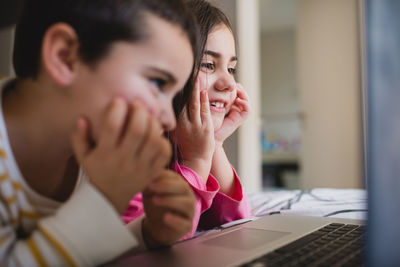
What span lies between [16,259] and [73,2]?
1.05 ft

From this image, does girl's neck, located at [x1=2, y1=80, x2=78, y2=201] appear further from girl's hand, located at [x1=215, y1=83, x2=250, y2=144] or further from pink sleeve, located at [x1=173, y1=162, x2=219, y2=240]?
girl's hand, located at [x1=215, y1=83, x2=250, y2=144]

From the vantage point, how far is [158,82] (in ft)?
1.45

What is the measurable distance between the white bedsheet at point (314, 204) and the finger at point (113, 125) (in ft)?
1.97

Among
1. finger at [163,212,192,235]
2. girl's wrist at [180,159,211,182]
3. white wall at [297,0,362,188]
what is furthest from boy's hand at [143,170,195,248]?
white wall at [297,0,362,188]

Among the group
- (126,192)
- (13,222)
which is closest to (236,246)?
(126,192)

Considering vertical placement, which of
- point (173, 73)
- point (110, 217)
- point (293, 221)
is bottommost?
point (293, 221)

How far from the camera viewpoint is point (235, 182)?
89 cm

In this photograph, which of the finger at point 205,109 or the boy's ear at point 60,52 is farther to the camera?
the finger at point 205,109

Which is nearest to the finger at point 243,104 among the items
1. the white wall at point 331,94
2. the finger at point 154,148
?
the finger at point 154,148

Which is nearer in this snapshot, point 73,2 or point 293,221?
point 73,2

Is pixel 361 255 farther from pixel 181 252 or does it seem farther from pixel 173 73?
pixel 173 73

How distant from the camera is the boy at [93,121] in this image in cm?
39

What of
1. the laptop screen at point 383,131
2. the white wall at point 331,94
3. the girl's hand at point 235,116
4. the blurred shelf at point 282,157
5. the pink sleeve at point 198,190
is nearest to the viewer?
the laptop screen at point 383,131

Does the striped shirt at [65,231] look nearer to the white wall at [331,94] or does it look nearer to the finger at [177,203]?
the finger at [177,203]
